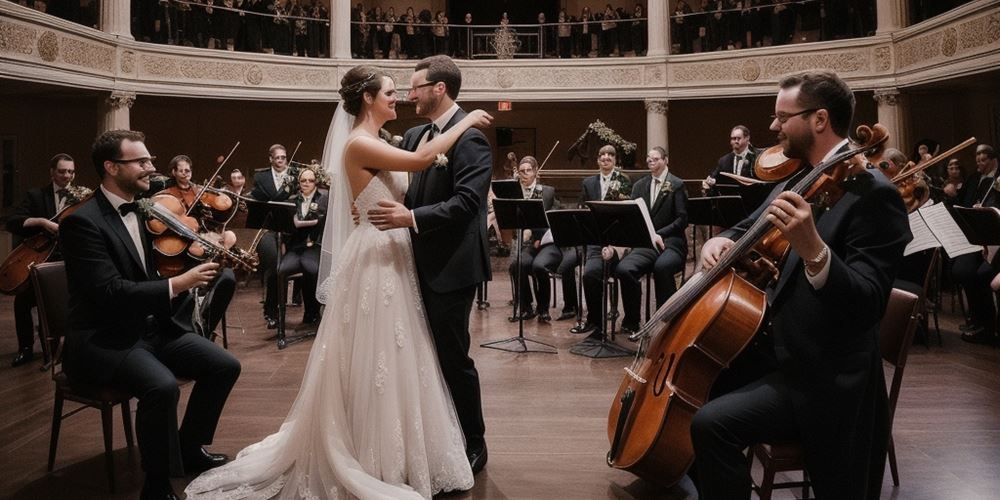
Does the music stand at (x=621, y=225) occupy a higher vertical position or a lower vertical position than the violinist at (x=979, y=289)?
higher

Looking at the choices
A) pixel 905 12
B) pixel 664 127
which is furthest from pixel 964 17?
pixel 664 127

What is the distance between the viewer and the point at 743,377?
2471 millimetres

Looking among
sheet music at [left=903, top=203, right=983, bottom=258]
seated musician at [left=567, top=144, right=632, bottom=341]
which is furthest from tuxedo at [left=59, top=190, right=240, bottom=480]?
sheet music at [left=903, top=203, right=983, bottom=258]

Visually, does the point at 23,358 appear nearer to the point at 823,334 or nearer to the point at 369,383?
the point at 369,383

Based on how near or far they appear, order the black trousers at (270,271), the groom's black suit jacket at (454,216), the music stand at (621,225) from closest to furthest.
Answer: the groom's black suit jacket at (454,216), the music stand at (621,225), the black trousers at (270,271)

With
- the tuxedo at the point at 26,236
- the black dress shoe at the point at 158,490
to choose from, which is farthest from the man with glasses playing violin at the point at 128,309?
the tuxedo at the point at 26,236

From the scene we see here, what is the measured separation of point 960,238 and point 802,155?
372 cm

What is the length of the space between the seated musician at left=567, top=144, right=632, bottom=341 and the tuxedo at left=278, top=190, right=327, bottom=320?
2440mm

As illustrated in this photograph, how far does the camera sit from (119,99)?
1205cm

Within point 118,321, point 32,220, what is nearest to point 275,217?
point 32,220

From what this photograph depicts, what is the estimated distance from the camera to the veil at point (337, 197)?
3.20 metres

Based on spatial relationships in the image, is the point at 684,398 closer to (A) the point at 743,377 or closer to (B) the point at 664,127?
(A) the point at 743,377

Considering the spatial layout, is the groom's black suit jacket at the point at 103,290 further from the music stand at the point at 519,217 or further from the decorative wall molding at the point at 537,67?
the decorative wall molding at the point at 537,67

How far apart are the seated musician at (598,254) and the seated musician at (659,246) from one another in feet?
0.54
